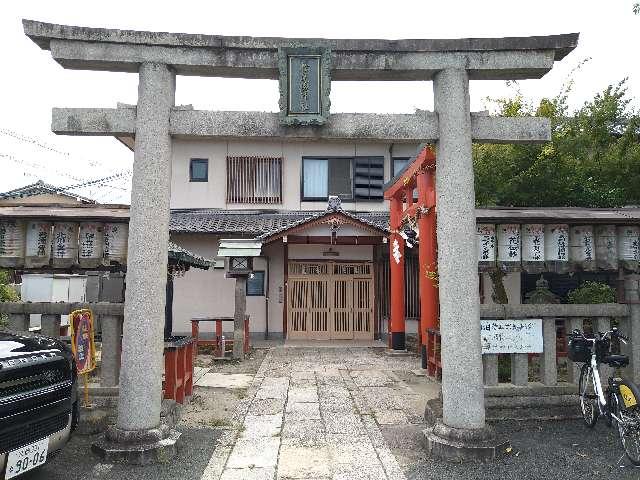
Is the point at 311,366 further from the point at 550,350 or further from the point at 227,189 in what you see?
the point at 227,189

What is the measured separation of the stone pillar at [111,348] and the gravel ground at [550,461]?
4311 millimetres

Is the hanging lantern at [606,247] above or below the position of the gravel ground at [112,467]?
Result: above

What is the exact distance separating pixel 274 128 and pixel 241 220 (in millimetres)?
11364

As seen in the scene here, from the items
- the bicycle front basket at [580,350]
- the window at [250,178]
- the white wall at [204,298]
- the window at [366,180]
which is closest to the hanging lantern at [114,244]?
the bicycle front basket at [580,350]

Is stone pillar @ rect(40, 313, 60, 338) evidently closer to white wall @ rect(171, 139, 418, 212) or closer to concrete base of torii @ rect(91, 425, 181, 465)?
concrete base of torii @ rect(91, 425, 181, 465)

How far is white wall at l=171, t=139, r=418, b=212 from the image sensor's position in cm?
1750

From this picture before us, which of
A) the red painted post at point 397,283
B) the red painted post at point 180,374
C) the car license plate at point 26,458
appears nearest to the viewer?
the car license plate at point 26,458

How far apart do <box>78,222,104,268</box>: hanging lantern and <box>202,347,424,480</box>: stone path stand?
318cm

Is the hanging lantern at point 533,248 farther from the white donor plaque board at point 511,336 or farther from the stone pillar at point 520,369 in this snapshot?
the stone pillar at point 520,369

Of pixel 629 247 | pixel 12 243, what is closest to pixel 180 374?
pixel 12 243

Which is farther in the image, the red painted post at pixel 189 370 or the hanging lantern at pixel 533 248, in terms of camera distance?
the red painted post at pixel 189 370

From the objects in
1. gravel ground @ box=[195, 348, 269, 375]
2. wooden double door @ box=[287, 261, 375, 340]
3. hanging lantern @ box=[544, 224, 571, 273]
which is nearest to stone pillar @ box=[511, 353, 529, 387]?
hanging lantern @ box=[544, 224, 571, 273]

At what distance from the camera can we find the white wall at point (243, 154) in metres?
17.5

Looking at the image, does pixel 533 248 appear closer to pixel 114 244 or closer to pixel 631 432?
pixel 631 432
